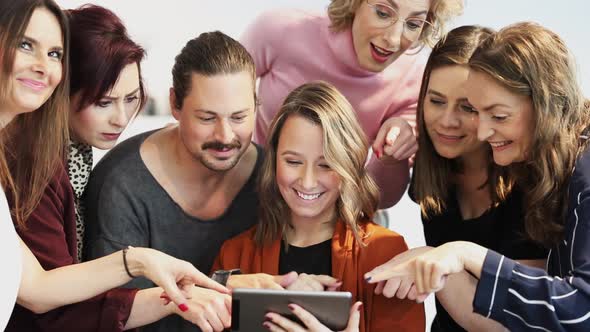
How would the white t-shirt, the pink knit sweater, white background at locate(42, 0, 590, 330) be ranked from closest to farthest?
the white t-shirt, the pink knit sweater, white background at locate(42, 0, 590, 330)

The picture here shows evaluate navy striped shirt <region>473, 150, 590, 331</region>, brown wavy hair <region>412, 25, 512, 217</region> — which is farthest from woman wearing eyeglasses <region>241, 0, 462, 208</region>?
navy striped shirt <region>473, 150, 590, 331</region>

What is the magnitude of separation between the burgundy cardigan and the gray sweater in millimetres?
148

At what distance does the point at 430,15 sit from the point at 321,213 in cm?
69

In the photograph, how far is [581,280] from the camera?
1.65 meters

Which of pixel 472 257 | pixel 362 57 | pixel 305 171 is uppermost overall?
→ pixel 362 57

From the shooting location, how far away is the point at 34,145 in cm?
188

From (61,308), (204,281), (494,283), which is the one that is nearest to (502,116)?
(494,283)

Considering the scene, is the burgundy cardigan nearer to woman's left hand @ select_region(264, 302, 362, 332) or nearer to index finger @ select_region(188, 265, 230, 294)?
index finger @ select_region(188, 265, 230, 294)

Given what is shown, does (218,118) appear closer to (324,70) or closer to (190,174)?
(190,174)

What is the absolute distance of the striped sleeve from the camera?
165 centimetres

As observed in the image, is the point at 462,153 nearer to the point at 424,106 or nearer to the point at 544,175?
the point at 424,106

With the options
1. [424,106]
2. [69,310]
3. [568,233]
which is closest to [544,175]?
[568,233]

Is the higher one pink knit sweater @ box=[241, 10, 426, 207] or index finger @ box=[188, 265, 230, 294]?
pink knit sweater @ box=[241, 10, 426, 207]

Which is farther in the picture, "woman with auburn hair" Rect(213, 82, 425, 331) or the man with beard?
the man with beard
